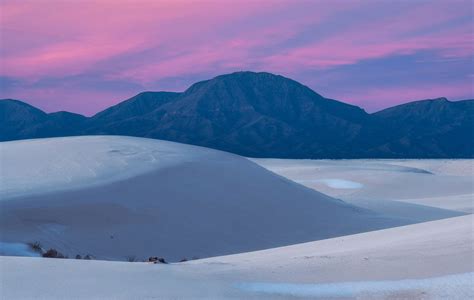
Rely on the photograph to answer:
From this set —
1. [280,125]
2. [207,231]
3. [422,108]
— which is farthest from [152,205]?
[422,108]

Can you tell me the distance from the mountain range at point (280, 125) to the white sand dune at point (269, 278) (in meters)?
119

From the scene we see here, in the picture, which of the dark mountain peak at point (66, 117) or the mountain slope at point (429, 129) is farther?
the dark mountain peak at point (66, 117)

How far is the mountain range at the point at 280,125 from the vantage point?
5522 inches

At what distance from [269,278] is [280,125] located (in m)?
152

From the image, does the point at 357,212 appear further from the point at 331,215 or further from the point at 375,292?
the point at 375,292

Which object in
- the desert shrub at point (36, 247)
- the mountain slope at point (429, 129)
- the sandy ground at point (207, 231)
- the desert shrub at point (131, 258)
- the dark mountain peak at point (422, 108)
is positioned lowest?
the desert shrub at point (131, 258)

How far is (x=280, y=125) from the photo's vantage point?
15762 cm

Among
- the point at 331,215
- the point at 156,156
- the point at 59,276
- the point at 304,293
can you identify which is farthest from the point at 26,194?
the point at 304,293

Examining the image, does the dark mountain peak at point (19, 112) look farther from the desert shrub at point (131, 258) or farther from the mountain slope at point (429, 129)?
the desert shrub at point (131, 258)

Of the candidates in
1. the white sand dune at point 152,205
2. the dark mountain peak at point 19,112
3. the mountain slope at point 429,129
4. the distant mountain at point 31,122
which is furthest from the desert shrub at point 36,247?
the dark mountain peak at point 19,112

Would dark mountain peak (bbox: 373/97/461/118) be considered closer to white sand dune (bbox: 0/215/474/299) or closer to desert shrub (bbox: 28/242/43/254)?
desert shrub (bbox: 28/242/43/254)

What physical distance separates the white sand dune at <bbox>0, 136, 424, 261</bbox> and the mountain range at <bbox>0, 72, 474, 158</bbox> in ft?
353

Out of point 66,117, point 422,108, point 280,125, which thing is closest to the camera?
point 280,125

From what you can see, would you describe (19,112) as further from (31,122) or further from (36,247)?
(36,247)
